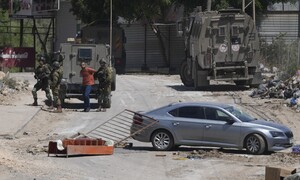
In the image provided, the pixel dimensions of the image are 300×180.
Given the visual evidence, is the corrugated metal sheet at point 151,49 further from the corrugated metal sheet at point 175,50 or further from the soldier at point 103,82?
the soldier at point 103,82

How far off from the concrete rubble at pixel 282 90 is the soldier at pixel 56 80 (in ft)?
30.3

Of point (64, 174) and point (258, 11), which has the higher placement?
point (258, 11)

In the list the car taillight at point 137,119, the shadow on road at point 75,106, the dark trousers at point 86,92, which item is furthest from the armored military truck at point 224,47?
the car taillight at point 137,119

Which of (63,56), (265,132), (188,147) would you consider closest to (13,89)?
(63,56)

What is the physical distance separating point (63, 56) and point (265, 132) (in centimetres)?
1204

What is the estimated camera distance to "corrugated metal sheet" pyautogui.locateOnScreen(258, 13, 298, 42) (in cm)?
5356

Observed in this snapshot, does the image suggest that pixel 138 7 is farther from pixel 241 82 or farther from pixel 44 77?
pixel 44 77

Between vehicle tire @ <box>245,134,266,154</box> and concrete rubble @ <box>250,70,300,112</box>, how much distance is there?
10.2 meters

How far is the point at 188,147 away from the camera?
20766mm

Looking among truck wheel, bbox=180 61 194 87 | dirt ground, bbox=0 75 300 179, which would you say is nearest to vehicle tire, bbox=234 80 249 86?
truck wheel, bbox=180 61 194 87

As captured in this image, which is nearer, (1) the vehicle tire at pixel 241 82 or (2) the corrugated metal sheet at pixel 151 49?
(1) the vehicle tire at pixel 241 82

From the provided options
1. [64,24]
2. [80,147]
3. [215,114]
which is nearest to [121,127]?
[215,114]

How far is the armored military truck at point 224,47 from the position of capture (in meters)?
34.3

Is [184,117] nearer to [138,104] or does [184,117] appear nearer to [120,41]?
[138,104]
